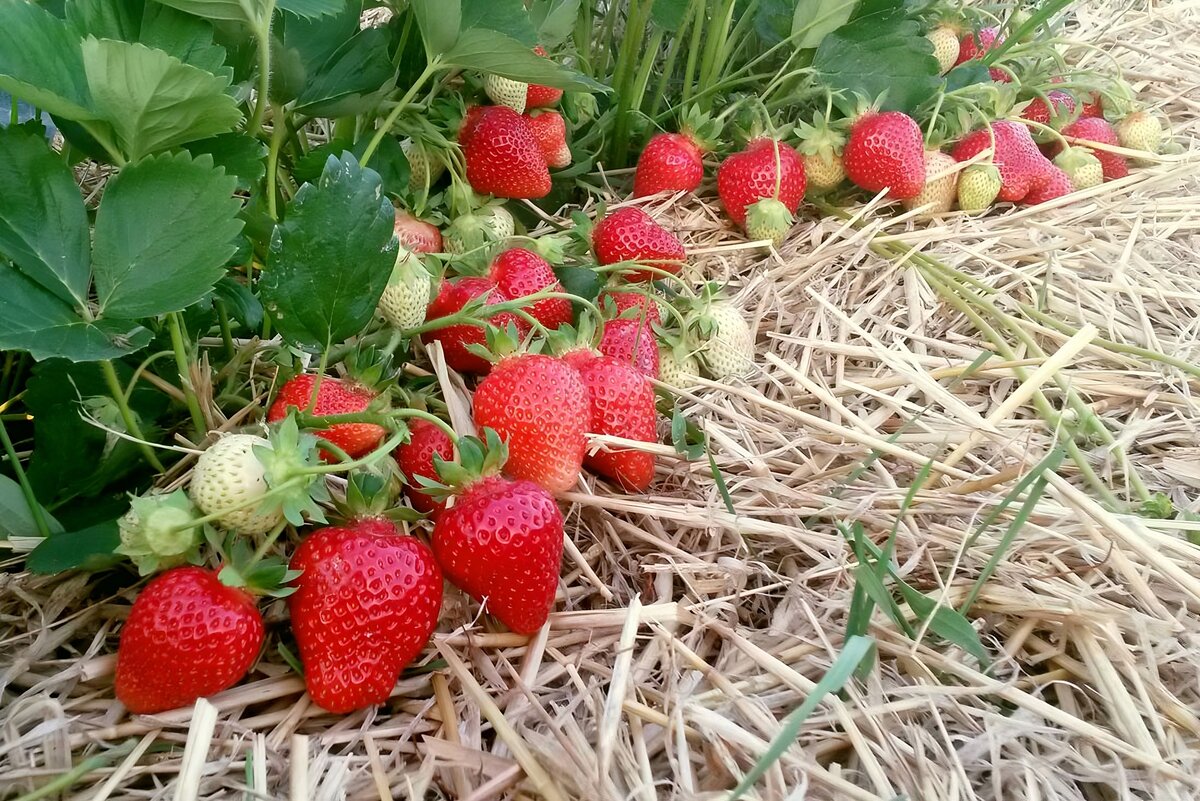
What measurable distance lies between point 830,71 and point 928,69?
0.47 ft

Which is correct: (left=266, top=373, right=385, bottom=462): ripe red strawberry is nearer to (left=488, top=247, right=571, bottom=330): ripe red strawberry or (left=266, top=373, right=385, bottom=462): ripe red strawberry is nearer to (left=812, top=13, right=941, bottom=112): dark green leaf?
(left=488, top=247, right=571, bottom=330): ripe red strawberry

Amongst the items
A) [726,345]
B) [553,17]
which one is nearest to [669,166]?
[553,17]

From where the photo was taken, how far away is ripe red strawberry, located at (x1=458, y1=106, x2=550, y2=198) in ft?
3.16

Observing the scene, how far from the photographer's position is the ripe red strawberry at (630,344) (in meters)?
0.80

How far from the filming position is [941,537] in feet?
2.23

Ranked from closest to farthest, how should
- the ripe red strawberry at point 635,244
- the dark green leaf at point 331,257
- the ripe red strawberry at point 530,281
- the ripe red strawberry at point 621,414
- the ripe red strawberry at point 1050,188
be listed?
the dark green leaf at point 331,257 < the ripe red strawberry at point 621,414 < the ripe red strawberry at point 530,281 < the ripe red strawberry at point 635,244 < the ripe red strawberry at point 1050,188

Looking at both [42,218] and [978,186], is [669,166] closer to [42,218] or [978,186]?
[978,186]

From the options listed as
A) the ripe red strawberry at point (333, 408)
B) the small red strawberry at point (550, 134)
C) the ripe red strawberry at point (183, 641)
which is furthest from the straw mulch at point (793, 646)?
the small red strawberry at point (550, 134)

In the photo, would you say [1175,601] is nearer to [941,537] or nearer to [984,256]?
[941,537]

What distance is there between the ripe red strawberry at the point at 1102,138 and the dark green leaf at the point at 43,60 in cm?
146

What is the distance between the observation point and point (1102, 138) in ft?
4.54

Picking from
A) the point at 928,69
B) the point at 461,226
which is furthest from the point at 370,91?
the point at 928,69

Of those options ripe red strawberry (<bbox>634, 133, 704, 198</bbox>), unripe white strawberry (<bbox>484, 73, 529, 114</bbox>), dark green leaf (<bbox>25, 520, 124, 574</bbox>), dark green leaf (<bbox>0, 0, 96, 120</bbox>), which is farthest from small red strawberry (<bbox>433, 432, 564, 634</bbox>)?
ripe red strawberry (<bbox>634, 133, 704, 198</bbox>)

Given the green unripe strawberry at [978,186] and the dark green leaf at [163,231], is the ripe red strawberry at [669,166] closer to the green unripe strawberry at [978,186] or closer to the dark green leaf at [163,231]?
the green unripe strawberry at [978,186]
